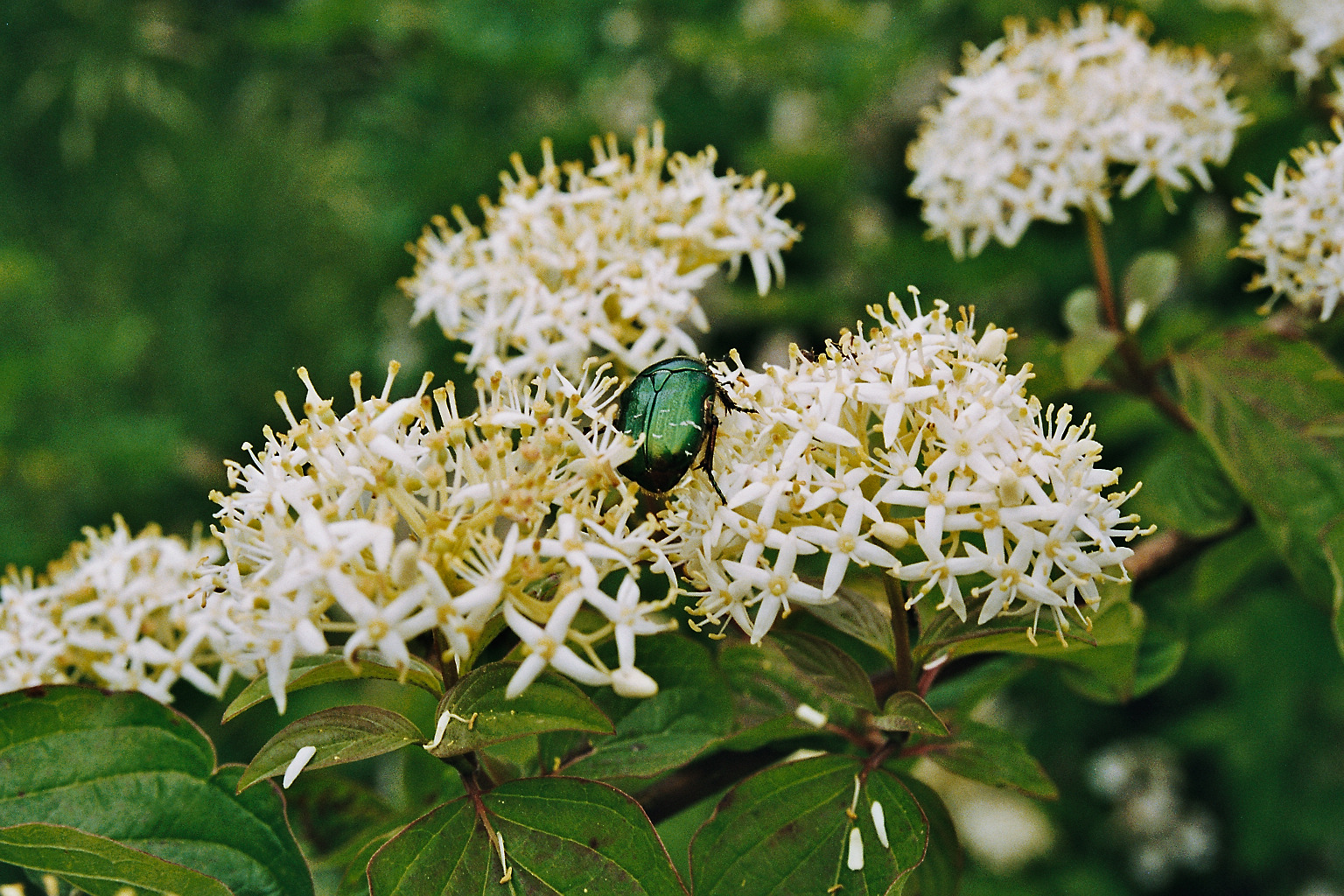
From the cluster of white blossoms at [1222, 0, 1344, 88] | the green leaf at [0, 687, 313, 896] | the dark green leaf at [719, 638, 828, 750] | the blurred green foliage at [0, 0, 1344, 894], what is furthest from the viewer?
the blurred green foliage at [0, 0, 1344, 894]

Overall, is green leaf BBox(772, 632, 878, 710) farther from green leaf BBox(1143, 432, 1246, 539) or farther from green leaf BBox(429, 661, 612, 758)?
green leaf BBox(1143, 432, 1246, 539)

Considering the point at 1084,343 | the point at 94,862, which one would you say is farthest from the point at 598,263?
the point at 94,862

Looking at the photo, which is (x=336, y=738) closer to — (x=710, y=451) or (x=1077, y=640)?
(x=710, y=451)

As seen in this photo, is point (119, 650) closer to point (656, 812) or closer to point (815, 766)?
point (656, 812)

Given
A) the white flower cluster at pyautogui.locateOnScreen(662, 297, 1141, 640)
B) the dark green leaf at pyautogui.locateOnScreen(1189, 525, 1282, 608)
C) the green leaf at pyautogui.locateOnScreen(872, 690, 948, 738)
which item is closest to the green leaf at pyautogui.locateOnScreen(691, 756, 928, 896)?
the green leaf at pyautogui.locateOnScreen(872, 690, 948, 738)

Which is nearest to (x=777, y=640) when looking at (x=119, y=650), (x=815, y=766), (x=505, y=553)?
(x=815, y=766)

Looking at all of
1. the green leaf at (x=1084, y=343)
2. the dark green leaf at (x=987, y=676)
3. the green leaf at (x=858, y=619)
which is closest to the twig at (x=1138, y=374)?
the green leaf at (x=1084, y=343)

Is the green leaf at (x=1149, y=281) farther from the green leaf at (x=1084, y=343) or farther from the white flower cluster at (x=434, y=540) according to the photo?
the white flower cluster at (x=434, y=540)
